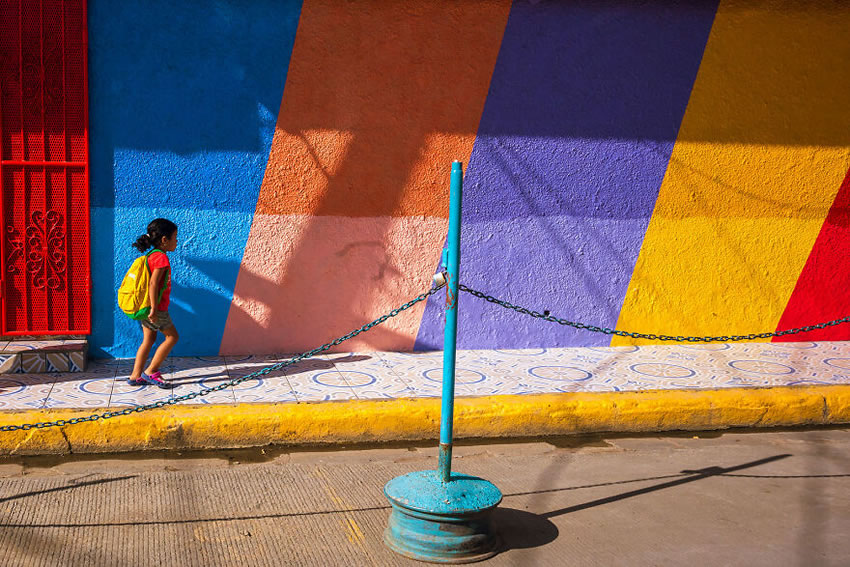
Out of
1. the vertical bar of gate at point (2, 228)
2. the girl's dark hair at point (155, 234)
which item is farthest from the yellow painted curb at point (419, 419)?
the vertical bar of gate at point (2, 228)

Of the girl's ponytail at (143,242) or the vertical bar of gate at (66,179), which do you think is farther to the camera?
the vertical bar of gate at (66,179)

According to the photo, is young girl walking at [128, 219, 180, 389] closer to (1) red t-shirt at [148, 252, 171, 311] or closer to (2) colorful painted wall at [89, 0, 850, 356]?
(1) red t-shirt at [148, 252, 171, 311]

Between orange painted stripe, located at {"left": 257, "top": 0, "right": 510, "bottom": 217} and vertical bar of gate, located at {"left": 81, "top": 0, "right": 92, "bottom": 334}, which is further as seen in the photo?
orange painted stripe, located at {"left": 257, "top": 0, "right": 510, "bottom": 217}

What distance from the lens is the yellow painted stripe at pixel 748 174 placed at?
25.7 ft

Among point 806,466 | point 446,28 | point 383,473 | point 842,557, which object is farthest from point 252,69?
point 842,557

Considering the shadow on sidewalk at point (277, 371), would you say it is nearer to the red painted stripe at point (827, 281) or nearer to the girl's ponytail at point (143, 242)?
the girl's ponytail at point (143, 242)

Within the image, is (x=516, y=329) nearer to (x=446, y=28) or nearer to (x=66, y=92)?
(x=446, y=28)

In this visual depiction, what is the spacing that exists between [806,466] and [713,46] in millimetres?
4057

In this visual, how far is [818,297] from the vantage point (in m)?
8.34

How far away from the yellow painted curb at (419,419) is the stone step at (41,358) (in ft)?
4.04

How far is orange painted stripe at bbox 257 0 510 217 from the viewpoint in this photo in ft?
23.5

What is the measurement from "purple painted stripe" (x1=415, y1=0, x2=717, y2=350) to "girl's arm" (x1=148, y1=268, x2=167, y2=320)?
2380 mm

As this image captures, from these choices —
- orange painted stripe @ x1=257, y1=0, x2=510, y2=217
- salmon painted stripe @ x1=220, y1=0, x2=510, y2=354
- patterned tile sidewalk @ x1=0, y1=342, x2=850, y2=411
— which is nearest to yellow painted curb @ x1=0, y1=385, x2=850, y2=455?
patterned tile sidewalk @ x1=0, y1=342, x2=850, y2=411

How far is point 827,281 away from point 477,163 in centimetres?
359
